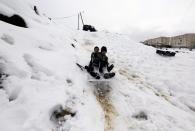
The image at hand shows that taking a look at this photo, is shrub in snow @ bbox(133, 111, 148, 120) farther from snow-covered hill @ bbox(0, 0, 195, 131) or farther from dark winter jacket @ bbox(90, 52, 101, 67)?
dark winter jacket @ bbox(90, 52, 101, 67)

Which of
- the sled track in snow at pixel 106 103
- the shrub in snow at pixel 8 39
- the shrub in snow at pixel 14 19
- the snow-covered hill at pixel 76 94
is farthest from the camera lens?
Answer: the shrub in snow at pixel 14 19

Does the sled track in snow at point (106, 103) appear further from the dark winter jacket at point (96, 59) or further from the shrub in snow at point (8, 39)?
the shrub in snow at point (8, 39)

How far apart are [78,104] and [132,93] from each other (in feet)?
7.62

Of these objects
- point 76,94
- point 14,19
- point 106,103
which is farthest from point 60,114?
point 14,19

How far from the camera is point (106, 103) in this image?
6.16 metres

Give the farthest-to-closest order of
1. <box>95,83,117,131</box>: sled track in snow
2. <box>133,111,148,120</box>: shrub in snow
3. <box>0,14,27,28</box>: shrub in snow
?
<box>0,14,27,28</box>: shrub in snow
<box>133,111,148,120</box>: shrub in snow
<box>95,83,117,131</box>: sled track in snow

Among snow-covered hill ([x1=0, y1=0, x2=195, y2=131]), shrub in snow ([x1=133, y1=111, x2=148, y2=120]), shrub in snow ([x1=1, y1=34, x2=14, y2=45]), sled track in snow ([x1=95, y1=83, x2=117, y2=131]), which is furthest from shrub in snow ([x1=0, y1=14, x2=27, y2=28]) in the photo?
shrub in snow ([x1=133, y1=111, x2=148, y2=120])

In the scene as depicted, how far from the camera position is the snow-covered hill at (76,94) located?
456 cm

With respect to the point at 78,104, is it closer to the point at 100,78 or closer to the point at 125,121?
the point at 125,121

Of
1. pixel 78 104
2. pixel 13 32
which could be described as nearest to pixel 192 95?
pixel 78 104

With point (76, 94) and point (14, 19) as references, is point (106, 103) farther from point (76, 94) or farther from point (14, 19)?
point (14, 19)

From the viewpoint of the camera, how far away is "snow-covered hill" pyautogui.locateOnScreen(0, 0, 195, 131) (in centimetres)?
456

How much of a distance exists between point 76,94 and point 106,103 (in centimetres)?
107

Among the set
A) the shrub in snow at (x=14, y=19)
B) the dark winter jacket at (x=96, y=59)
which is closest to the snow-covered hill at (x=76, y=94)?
the shrub in snow at (x=14, y=19)
